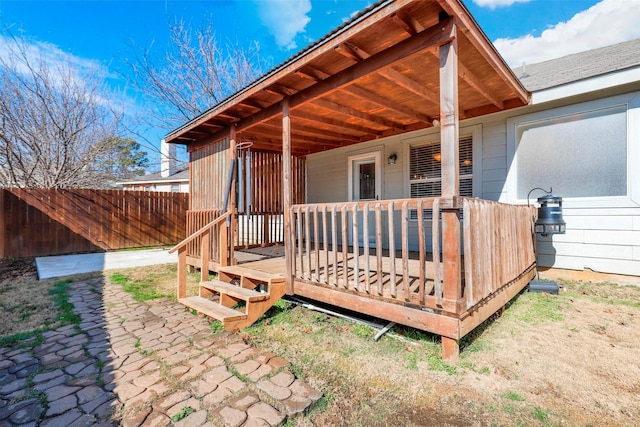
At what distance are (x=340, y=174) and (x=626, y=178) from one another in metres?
4.85

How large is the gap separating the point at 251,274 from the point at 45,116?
1057cm

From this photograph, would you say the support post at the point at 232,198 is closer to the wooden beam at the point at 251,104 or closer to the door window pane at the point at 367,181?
the wooden beam at the point at 251,104

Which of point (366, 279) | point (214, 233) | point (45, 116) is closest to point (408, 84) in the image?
point (366, 279)

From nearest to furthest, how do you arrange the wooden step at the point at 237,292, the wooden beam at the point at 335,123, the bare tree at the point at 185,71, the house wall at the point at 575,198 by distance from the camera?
the wooden step at the point at 237,292
the house wall at the point at 575,198
the wooden beam at the point at 335,123
the bare tree at the point at 185,71

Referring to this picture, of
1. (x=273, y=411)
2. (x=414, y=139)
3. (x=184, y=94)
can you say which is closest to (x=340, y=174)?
(x=414, y=139)

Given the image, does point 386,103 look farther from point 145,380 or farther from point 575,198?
point 145,380

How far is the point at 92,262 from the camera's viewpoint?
7.23 meters

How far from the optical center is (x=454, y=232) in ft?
7.74

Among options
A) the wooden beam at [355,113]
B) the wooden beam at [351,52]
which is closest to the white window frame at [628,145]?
the wooden beam at [355,113]

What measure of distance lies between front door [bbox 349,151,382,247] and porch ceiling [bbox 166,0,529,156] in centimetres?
62

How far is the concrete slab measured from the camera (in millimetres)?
6180

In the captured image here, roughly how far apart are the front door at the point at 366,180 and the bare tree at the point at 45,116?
31.6 feet

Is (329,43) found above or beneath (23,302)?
above

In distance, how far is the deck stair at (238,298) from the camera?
321cm
